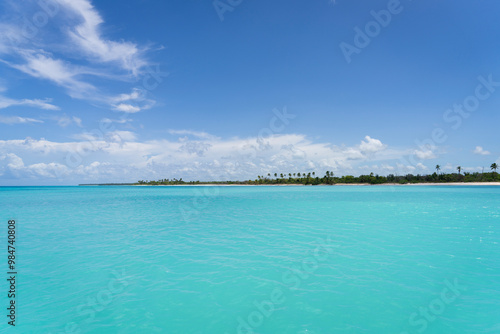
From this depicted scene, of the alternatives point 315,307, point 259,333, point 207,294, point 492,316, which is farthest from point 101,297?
point 492,316

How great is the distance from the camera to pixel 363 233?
22266 mm

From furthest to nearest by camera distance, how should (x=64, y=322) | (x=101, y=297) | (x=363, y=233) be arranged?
(x=363, y=233)
(x=101, y=297)
(x=64, y=322)

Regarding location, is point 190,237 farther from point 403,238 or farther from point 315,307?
point 403,238

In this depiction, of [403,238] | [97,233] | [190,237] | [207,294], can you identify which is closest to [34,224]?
[97,233]

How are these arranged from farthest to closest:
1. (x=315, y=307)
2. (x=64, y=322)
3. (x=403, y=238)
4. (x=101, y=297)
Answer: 1. (x=403, y=238)
2. (x=101, y=297)
3. (x=315, y=307)
4. (x=64, y=322)

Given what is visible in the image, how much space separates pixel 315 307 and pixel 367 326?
73.3 inches

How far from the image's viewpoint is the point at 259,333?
26.1 ft

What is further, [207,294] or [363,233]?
[363,233]

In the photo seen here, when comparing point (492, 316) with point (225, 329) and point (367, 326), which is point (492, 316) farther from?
point (225, 329)

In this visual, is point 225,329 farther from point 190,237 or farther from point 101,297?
point 190,237

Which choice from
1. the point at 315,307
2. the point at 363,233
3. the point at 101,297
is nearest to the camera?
the point at 315,307

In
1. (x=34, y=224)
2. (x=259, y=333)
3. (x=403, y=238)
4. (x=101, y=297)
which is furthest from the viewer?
(x=34, y=224)

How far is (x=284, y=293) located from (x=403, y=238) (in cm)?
1509

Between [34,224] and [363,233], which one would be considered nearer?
[363,233]
